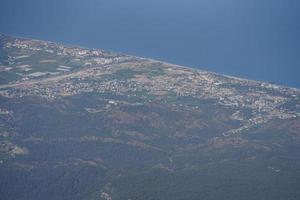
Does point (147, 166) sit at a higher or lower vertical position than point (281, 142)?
lower

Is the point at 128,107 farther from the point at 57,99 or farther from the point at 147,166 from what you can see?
the point at 147,166

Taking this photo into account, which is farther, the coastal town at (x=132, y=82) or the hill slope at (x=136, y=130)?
the coastal town at (x=132, y=82)

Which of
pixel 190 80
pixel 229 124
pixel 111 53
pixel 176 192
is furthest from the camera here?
pixel 111 53

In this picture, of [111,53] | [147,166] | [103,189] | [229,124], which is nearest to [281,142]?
[229,124]

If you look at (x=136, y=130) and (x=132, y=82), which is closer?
(x=136, y=130)

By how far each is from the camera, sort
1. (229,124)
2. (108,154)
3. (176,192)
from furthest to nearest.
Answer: (229,124), (108,154), (176,192)

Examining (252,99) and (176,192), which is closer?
(176,192)

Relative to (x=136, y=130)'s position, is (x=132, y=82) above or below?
above

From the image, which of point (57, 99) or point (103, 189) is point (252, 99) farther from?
point (103, 189)

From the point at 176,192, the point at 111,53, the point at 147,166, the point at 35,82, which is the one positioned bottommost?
the point at 176,192

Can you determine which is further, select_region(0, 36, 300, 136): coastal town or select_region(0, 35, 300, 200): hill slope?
select_region(0, 36, 300, 136): coastal town
